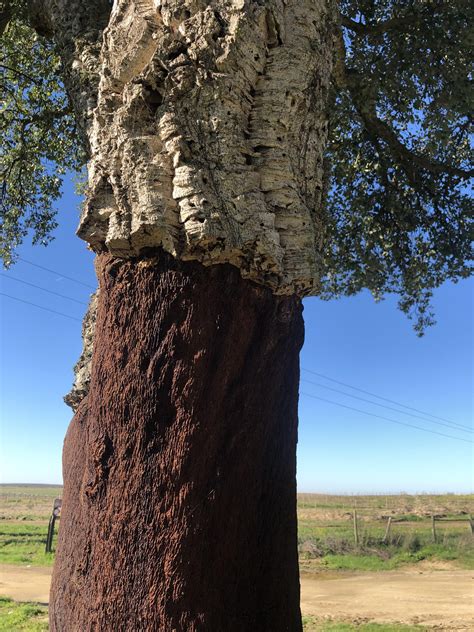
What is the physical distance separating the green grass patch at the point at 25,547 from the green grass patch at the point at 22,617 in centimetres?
757

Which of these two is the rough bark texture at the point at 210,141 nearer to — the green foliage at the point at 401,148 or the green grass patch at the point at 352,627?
the green foliage at the point at 401,148

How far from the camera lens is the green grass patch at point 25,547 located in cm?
1833

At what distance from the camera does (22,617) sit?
9297mm

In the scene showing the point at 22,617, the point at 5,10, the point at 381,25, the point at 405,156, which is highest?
the point at 5,10

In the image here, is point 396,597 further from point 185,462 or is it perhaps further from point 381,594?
point 185,462

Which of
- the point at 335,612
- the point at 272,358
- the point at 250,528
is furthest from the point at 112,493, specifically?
the point at 335,612

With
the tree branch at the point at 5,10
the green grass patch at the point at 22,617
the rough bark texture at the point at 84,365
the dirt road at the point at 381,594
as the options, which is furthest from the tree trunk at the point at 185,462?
the dirt road at the point at 381,594

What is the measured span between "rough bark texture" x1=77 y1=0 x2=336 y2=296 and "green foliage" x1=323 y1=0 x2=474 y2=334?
3940 millimetres

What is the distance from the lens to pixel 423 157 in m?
8.16

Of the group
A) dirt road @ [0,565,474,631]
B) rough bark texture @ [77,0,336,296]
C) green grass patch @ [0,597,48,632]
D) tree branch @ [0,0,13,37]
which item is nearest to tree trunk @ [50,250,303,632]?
rough bark texture @ [77,0,336,296]

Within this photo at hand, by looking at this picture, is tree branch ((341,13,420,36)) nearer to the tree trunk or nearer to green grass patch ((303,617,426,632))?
the tree trunk

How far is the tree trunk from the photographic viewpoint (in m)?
2.22

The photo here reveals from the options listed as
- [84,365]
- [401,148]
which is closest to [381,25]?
[401,148]

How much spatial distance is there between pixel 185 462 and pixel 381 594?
12.1 metres
